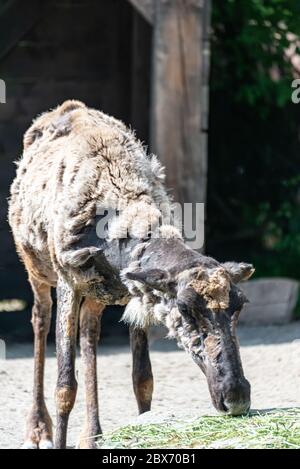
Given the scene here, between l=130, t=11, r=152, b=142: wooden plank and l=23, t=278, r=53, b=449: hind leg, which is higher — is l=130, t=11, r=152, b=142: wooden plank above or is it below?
above

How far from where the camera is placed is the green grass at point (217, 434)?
5.47 meters

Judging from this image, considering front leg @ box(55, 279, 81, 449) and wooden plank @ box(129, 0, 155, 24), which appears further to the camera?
wooden plank @ box(129, 0, 155, 24)

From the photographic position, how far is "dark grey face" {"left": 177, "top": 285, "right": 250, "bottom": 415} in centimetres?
540

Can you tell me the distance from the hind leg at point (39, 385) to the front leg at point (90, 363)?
0.62 metres

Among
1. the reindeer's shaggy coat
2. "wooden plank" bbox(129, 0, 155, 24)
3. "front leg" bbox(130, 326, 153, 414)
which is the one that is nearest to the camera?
the reindeer's shaggy coat

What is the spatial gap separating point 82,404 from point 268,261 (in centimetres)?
380

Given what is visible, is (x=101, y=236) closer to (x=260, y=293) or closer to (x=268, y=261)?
(x=260, y=293)

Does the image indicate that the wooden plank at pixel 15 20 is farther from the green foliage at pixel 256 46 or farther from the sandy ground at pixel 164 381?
the sandy ground at pixel 164 381

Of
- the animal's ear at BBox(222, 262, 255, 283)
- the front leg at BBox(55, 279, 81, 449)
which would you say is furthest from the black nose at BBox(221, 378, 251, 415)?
the front leg at BBox(55, 279, 81, 449)

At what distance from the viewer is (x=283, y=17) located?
1048 centimetres

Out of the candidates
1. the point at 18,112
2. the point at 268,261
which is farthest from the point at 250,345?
the point at 18,112

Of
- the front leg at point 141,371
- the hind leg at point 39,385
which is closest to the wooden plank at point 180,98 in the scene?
the hind leg at point 39,385

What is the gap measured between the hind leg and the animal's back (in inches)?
9.3

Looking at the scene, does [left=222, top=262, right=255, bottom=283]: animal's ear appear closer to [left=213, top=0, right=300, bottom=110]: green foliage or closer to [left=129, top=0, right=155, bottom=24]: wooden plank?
[left=129, top=0, right=155, bottom=24]: wooden plank
